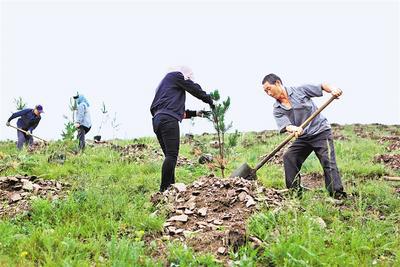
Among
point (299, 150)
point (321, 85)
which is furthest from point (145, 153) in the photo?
point (321, 85)

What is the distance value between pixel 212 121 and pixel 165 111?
989 mm

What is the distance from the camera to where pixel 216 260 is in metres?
3.12

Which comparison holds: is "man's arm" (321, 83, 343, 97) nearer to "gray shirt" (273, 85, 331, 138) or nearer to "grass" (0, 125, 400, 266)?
"gray shirt" (273, 85, 331, 138)

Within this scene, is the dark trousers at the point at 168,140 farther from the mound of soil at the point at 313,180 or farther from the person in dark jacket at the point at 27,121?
the person in dark jacket at the point at 27,121

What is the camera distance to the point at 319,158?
538 centimetres

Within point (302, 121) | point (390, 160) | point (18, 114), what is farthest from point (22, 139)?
point (390, 160)

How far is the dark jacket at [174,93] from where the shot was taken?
17.7 ft

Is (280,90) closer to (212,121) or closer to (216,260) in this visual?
(212,121)

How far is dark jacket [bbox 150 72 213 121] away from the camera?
17.7 feet

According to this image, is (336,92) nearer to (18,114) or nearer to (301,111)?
(301,111)

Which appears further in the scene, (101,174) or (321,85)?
(101,174)

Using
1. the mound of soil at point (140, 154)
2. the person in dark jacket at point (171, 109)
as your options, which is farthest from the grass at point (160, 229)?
the mound of soil at point (140, 154)

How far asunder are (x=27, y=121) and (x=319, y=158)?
10058 millimetres

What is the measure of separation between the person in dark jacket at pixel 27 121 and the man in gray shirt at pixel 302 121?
922cm
